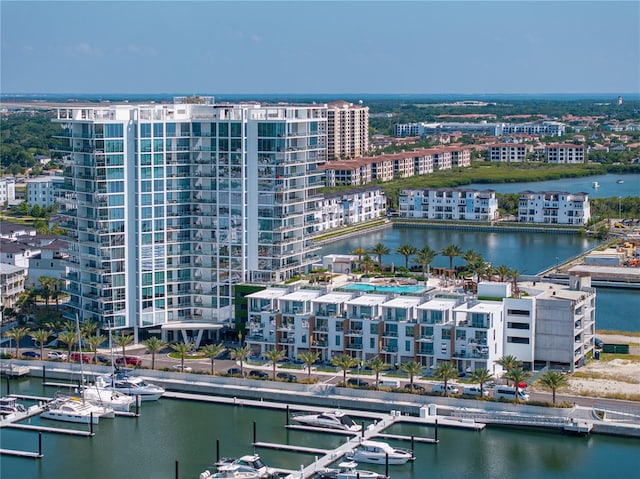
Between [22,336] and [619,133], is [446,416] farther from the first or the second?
[619,133]

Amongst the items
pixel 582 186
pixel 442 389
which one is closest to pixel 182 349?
pixel 442 389

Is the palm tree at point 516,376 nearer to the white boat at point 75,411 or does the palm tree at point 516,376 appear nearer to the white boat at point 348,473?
the white boat at point 348,473

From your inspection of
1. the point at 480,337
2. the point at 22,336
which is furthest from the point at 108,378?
the point at 480,337

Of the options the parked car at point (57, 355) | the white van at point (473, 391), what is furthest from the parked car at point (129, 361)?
the white van at point (473, 391)

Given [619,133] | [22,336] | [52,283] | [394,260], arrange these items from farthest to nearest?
[619,133], [394,260], [52,283], [22,336]

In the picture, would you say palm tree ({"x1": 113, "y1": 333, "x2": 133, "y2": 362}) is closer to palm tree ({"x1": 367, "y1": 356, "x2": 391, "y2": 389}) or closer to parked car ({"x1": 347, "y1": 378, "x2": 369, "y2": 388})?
parked car ({"x1": 347, "y1": 378, "x2": 369, "y2": 388})

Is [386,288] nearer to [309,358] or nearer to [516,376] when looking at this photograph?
[309,358]
